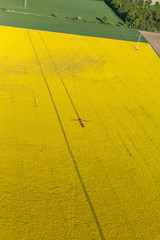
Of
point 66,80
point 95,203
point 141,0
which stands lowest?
point 141,0

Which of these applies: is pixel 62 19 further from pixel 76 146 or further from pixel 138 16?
pixel 76 146

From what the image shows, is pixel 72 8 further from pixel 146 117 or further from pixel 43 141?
pixel 43 141

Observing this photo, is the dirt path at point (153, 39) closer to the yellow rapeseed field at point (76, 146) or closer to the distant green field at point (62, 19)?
the distant green field at point (62, 19)

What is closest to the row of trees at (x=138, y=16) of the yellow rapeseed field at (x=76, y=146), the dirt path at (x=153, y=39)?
the dirt path at (x=153, y=39)

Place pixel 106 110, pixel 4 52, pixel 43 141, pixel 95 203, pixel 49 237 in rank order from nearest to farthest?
pixel 49 237
pixel 95 203
pixel 43 141
pixel 106 110
pixel 4 52

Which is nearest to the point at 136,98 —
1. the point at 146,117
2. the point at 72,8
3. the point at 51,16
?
the point at 146,117

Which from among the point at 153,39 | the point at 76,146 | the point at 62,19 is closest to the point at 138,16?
the point at 153,39
